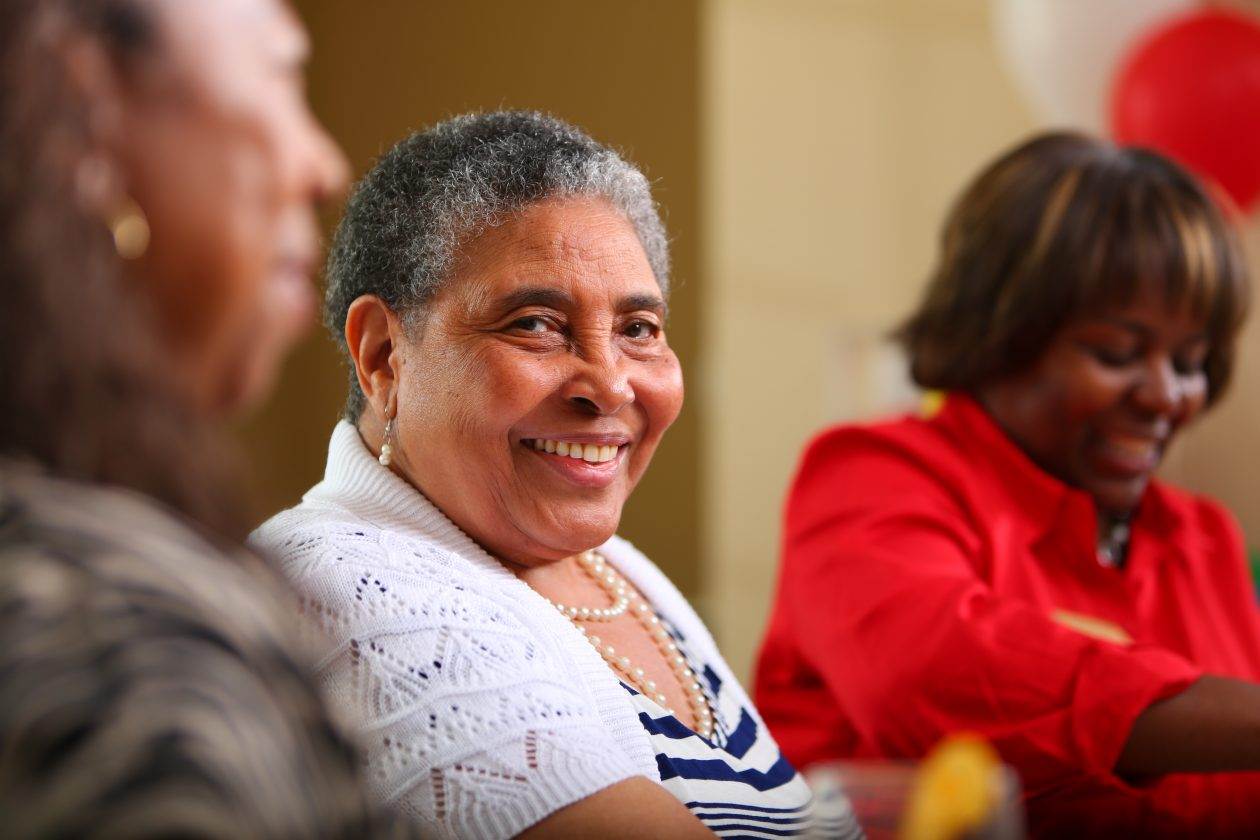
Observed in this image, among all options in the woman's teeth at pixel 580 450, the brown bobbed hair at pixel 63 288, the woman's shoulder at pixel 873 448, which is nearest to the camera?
the brown bobbed hair at pixel 63 288

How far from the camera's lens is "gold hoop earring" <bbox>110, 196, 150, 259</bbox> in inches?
28.7

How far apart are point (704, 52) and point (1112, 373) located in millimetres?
3410

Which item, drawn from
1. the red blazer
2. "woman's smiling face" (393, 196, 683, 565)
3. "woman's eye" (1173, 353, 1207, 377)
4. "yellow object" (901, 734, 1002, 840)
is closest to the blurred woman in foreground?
"yellow object" (901, 734, 1002, 840)

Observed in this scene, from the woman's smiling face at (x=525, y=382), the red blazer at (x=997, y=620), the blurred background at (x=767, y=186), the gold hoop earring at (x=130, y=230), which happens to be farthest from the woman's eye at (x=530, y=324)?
the blurred background at (x=767, y=186)

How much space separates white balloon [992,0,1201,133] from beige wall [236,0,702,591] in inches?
66.7

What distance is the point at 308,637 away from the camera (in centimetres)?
117

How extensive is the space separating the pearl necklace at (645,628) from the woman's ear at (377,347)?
284 millimetres

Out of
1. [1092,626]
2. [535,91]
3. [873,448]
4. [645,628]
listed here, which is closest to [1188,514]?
[1092,626]

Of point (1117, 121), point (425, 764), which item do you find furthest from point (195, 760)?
point (1117, 121)

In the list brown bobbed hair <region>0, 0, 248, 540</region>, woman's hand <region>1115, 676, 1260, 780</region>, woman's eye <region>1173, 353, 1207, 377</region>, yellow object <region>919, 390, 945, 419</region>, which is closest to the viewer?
brown bobbed hair <region>0, 0, 248, 540</region>

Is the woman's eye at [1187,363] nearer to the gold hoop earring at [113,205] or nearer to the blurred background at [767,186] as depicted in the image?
the gold hoop earring at [113,205]

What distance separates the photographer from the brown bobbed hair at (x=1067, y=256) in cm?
204

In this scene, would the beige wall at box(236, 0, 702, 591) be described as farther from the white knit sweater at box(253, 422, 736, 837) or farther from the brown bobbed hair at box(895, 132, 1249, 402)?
the white knit sweater at box(253, 422, 736, 837)

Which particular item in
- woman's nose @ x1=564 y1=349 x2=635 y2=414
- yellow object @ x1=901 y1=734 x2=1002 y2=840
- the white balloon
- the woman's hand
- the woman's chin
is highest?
the white balloon
